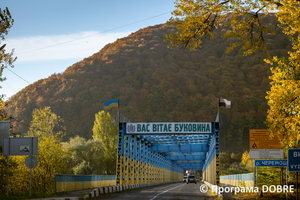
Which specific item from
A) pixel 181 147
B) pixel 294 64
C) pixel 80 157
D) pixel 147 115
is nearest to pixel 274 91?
pixel 294 64

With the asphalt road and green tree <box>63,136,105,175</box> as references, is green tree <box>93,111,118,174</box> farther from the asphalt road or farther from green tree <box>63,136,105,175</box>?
the asphalt road

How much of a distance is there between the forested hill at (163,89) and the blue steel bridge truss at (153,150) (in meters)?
39.8

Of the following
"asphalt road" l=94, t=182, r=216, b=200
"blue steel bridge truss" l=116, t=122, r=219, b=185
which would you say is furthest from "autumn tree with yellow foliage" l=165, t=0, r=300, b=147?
"blue steel bridge truss" l=116, t=122, r=219, b=185

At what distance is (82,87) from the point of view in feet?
380

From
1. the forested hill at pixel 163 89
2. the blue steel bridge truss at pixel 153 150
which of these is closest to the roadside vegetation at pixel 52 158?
the blue steel bridge truss at pixel 153 150

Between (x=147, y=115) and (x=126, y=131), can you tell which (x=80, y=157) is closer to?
(x=126, y=131)

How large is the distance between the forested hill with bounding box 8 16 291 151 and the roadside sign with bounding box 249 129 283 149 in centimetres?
8845

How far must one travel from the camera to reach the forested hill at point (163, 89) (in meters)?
107

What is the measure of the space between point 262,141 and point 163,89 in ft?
340

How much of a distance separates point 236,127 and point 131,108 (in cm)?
3767

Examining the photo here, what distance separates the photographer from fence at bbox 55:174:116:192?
22.9 metres

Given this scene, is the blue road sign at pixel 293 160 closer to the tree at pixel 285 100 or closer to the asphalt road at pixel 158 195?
the tree at pixel 285 100

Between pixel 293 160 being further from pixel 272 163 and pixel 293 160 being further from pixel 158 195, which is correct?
pixel 158 195

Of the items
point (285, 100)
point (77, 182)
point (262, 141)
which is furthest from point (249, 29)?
point (77, 182)
